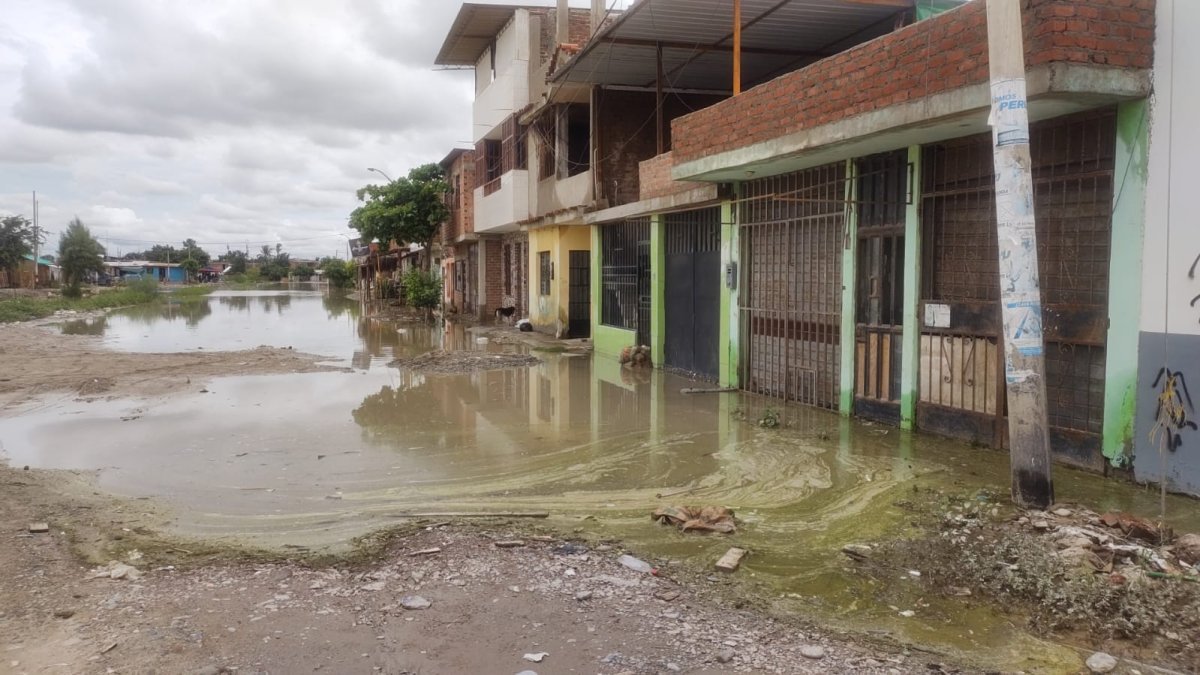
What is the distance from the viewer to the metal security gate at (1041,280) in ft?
21.7

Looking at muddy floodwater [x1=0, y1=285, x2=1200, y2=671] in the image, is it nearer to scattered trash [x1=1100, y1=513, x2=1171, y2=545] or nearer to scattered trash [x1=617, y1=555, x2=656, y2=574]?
scattered trash [x1=617, y1=555, x2=656, y2=574]

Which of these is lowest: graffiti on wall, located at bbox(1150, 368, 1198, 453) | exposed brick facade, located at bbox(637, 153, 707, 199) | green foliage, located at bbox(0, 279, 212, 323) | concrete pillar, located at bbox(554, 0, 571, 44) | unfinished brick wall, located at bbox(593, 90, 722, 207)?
graffiti on wall, located at bbox(1150, 368, 1198, 453)

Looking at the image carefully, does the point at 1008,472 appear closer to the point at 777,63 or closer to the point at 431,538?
the point at 431,538

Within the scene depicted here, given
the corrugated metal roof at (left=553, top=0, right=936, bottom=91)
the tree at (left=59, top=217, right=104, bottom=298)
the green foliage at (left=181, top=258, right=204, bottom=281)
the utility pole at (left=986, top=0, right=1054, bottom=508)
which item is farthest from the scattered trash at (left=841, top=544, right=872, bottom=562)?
the green foliage at (left=181, top=258, right=204, bottom=281)

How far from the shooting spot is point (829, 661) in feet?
11.9

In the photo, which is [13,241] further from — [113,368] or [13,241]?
[113,368]

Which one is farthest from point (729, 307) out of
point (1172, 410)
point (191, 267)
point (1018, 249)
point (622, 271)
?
point (191, 267)

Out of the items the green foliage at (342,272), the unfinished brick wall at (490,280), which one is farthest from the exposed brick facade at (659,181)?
the green foliage at (342,272)

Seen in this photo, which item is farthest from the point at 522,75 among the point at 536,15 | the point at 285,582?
the point at 285,582

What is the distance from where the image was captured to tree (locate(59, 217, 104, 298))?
55219 mm

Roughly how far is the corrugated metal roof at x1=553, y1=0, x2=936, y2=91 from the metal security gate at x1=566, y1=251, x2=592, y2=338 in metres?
5.89

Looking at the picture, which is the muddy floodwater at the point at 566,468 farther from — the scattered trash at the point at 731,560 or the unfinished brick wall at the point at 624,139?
the unfinished brick wall at the point at 624,139

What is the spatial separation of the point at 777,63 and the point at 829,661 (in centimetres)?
1220

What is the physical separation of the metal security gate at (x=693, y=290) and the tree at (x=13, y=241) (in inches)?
2097
